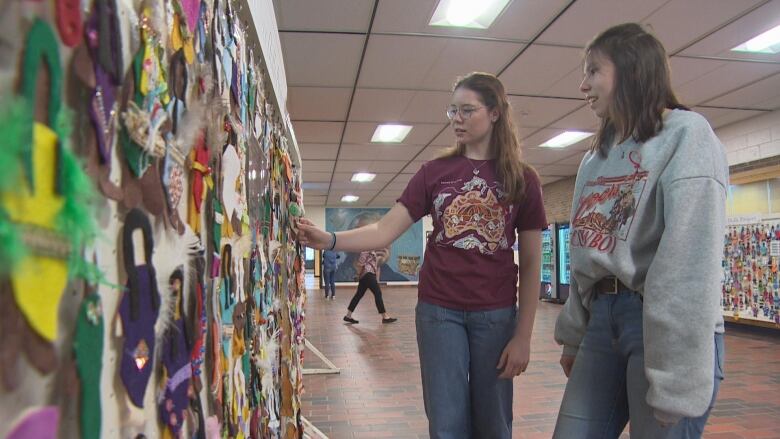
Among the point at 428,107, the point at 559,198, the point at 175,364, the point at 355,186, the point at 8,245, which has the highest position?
the point at 428,107

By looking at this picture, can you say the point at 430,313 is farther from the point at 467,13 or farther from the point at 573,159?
the point at 573,159

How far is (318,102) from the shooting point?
530 cm

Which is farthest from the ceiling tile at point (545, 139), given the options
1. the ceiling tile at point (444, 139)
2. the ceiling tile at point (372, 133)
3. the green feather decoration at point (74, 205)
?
the green feather decoration at point (74, 205)

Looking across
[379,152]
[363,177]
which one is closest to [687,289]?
[379,152]

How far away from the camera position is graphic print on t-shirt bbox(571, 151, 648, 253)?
1.08 meters

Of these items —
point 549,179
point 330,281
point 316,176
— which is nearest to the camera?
point 549,179

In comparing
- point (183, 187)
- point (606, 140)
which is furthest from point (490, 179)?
point (183, 187)

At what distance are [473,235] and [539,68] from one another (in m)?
3.41

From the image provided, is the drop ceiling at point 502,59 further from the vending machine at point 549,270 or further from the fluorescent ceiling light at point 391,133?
the vending machine at point 549,270

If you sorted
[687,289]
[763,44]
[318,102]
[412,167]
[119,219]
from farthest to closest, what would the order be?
[412,167] < [318,102] < [763,44] < [687,289] < [119,219]

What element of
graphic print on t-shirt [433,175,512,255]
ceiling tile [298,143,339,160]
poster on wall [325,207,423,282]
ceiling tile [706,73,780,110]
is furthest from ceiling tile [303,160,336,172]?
graphic print on t-shirt [433,175,512,255]

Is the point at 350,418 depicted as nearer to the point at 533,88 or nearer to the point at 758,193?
the point at 533,88

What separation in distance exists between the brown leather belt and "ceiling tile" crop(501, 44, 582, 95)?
10.1 ft

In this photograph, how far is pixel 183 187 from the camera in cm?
54
